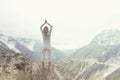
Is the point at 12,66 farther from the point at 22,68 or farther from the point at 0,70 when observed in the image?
the point at 0,70

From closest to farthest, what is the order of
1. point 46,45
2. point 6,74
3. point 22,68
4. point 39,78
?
point 46,45, point 39,78, point 22,68, point 6,74

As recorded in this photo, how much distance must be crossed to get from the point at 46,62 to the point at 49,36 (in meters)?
1.89

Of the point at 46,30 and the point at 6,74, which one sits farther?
the point at 6,74

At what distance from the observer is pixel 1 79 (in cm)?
7144

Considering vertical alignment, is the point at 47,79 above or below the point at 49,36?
below

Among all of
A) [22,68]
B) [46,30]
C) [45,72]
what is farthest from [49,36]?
[22,68]

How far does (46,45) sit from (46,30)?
1.12 m

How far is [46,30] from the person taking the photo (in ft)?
74.5

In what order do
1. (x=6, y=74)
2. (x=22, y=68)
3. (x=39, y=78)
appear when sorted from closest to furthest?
(x=39, y=78) < (x=22, y=68) < (x=6, y=74)

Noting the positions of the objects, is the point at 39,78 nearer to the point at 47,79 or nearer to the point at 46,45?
the point at 47,79

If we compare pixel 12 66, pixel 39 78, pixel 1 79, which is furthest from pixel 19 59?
pixel 39 78

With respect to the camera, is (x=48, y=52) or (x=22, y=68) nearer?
(x=48, y=52)

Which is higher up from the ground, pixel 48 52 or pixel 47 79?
pixel 48 52

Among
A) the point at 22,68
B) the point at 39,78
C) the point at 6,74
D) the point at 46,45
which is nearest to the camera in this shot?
the point at 46,45
